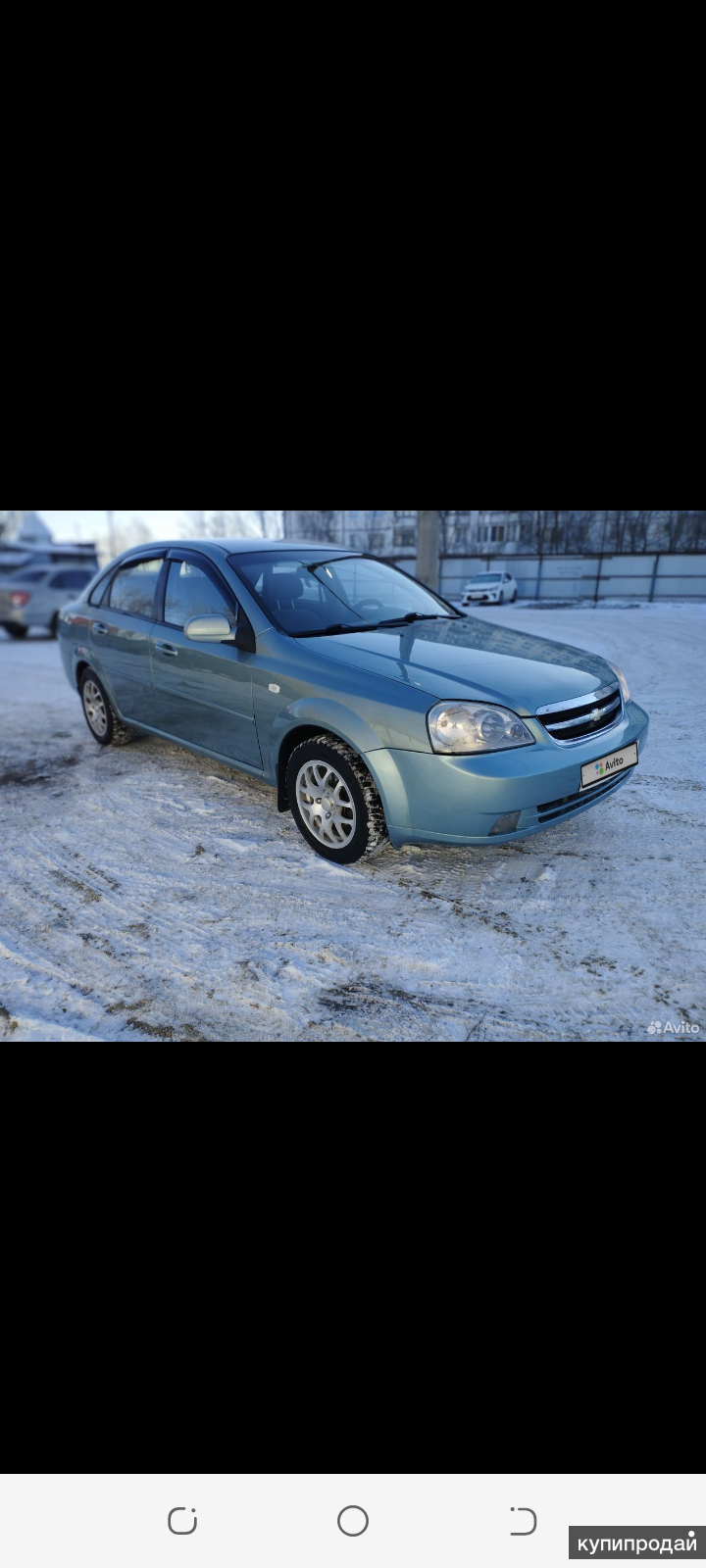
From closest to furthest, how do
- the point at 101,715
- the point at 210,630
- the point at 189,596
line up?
the point at 210,630
the point at 189,596
the point at 101,715

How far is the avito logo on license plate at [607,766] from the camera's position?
3.29 metres

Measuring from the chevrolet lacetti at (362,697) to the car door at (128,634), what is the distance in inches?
0.7

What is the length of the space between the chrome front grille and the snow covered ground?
2.20 ft

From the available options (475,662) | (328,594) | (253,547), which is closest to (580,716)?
(475,662)

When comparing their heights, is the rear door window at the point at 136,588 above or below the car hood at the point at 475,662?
above

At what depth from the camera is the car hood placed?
129 inches

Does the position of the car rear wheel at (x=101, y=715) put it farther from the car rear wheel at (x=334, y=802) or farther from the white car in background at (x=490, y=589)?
the white car in background at (x=490, y=589)

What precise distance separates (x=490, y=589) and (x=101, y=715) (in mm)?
13573

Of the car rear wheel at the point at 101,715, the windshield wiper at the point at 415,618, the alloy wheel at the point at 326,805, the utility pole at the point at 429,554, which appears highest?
the utility pole at the point at 429,554

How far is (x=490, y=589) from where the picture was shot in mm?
17438

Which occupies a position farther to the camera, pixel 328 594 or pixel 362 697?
pixel 328 594

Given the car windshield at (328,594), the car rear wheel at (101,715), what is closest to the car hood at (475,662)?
the car windshield at (328,594)

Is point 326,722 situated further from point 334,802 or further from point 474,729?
point 474,729
